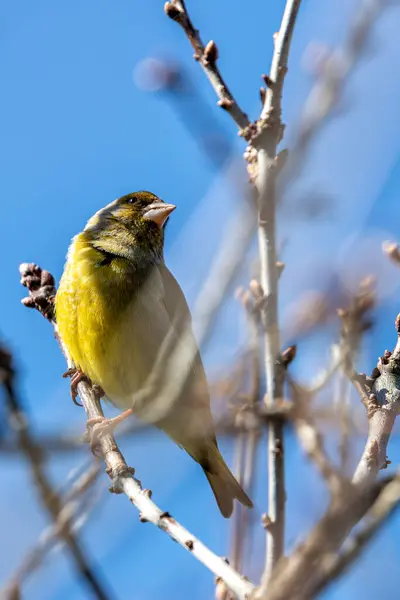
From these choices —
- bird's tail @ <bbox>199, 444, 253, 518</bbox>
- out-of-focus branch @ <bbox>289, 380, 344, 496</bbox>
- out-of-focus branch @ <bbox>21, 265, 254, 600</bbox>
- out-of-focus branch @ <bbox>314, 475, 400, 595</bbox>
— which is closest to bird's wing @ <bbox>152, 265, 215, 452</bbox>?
bird's tail @ <bbox>199, 444, 253, 518</bbox>

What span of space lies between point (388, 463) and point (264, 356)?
3.65 feet

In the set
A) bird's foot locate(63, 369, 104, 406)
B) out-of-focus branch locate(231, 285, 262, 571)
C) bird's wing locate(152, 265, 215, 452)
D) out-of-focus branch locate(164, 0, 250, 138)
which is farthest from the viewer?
bird's foot locate(63, 369, 104, 406)

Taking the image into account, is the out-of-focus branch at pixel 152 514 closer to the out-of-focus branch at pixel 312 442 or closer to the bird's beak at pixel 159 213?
the out-of-focus branch at pixel 312 442

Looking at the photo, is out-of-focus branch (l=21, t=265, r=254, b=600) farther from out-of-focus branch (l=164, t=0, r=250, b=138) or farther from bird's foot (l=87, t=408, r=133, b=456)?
out-of-focus branch (l=164, t=0, r=250, b=138)

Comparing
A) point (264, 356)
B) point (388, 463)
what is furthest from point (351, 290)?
point (388, 463)

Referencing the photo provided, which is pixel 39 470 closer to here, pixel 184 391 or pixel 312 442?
pixel 312 442

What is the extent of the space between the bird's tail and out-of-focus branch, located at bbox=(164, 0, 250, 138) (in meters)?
2.45

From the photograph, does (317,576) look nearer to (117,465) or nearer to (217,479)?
(117,465)

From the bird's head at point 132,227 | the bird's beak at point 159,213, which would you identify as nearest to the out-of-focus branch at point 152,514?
the bird's head at point 132,227

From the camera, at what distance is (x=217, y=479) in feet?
16.6

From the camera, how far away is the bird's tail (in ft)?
15.9

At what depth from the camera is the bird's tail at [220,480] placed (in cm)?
484

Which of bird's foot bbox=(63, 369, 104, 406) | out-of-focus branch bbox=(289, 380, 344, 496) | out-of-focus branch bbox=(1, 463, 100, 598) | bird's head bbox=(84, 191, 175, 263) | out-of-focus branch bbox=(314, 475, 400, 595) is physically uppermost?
bird's head bbox=(84, 191, 175, 263)

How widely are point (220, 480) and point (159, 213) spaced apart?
7.57 feet
